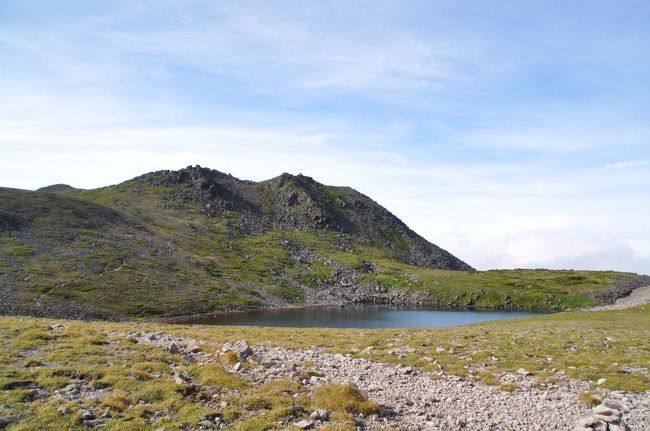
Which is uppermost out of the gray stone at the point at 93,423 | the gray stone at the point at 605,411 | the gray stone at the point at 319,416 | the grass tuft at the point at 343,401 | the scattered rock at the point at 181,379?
the gray stone at the point at 605,411

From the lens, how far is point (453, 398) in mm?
20250

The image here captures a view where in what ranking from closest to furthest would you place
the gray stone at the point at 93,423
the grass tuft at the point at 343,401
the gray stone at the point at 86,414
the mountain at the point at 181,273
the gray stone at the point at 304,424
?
the gray stone at the point at 93,423
the gray stone at the point at 304,424
the gray stone at the point at 86,414
the grass tuft at the point at 343,401
the mountain at the point at 181,273

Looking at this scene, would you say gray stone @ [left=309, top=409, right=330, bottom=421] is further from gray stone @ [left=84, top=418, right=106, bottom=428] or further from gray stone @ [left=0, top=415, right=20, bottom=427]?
gray stone @ [left=0, top=415, right=20, bottom=427]

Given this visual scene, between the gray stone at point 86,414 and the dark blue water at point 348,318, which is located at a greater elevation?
the gray stone at point 86,414

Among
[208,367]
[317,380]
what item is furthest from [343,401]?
[208,367]

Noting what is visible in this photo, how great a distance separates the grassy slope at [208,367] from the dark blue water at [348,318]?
169ft

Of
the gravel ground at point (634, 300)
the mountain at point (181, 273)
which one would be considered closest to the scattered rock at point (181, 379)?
the mountain at point (181, 273)

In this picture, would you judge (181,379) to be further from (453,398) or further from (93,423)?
(453,398)

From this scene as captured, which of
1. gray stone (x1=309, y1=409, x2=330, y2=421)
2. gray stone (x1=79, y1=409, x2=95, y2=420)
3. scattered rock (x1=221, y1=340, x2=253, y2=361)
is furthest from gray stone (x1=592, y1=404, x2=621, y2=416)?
gray stone (x1=79, y1=409, x2=95, y2=420)

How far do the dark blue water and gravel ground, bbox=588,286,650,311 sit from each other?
27491 mm

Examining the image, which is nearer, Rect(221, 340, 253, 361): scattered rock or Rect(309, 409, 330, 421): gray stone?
Rect(309, 409, 330, 421): gray stone

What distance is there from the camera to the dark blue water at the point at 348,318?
293 ft

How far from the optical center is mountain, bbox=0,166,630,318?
92388 millimetres

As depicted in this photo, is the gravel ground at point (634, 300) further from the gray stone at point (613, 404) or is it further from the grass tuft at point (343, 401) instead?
the grass tuft at point (343, 401)
